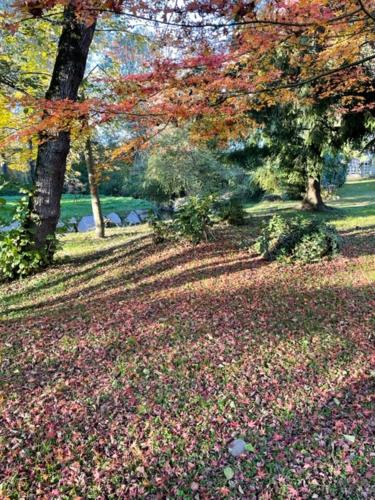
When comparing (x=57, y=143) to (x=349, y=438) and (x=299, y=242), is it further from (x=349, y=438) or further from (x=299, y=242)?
(x=349, y=438)

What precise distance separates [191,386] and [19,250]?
3386mm

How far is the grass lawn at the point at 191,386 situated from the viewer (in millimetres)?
1747

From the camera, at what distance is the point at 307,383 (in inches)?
94.0

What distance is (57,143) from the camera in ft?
14.9

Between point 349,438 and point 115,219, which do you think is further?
point 115,219

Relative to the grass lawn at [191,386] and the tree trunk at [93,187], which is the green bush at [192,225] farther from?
the tree trunk at [93,187]

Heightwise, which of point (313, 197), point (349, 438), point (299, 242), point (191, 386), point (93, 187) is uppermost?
point (93, 187)

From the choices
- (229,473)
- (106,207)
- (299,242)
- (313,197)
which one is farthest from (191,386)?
(106,207)

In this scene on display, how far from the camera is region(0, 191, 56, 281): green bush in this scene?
4.66 m

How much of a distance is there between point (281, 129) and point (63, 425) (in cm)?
731

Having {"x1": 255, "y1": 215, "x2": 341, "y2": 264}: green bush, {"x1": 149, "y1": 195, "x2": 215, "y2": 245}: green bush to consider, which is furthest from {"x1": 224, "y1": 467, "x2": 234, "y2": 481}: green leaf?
{"x1": 149, "y1": 195, "x2": 215, "y2": 245}: green bush

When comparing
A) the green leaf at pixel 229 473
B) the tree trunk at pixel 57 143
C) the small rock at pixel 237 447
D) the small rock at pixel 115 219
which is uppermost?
the tree trunk at pixel 57 143

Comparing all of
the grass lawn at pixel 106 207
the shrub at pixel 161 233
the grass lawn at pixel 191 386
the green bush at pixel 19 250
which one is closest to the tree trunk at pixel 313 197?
the shrub at pixel 161 233

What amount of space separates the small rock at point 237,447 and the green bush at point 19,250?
3.78m
